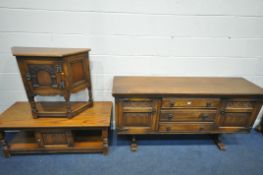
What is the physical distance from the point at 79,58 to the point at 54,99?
74 cm

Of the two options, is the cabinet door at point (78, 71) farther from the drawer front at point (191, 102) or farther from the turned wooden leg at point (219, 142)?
the turned wooden leg at point (219, 142)

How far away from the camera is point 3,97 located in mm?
1857

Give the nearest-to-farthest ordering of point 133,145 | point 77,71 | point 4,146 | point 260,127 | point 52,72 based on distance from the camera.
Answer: point 52,72 → point 77,71 → point 4,146 → point 133,145 → point 260,127

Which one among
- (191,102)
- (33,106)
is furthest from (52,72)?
(191,102)

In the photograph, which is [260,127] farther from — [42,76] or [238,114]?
[42,76]

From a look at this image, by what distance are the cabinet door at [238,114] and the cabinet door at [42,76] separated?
1.58 metres

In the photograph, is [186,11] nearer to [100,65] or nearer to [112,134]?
[100,65]

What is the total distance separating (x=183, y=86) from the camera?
158 cm

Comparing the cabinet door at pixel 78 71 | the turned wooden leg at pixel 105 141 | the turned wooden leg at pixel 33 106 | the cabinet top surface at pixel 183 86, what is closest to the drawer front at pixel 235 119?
the cabinet top surface at pixel 183 86

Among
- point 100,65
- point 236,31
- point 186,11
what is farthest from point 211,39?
point 100,65

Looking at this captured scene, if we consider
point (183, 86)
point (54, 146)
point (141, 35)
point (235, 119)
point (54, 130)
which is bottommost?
point (54, 146)

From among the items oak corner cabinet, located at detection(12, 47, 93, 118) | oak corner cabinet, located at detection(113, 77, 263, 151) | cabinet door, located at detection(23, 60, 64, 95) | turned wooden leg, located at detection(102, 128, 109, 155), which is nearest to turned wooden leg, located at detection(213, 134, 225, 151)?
oak corner cabinet, located at detection(113, 77, 263, 151)

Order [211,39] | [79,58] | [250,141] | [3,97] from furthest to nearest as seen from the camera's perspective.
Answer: [250,141], [3,97], [211,39], [79,58]

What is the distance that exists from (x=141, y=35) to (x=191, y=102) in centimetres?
86
